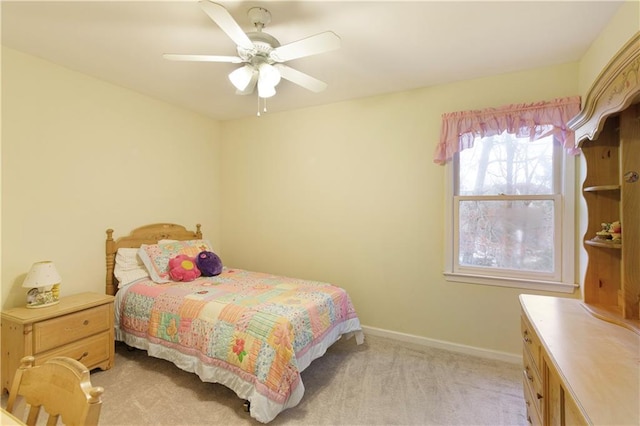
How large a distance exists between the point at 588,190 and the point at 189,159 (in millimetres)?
3796

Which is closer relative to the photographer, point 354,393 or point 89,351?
point 354,393

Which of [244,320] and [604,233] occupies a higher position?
[604,233]

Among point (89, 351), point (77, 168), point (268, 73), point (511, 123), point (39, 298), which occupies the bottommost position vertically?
point (89, 351)

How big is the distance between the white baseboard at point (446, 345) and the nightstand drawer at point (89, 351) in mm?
2353

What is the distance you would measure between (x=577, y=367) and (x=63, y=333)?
300cm

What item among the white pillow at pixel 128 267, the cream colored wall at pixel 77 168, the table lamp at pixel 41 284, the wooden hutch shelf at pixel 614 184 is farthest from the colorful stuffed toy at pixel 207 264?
the wooden hutch shelf at pixel 614 184

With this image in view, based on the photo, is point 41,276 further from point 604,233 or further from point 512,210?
point 512,210

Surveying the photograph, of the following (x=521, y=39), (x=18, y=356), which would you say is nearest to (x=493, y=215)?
A: (x=521, y=39)

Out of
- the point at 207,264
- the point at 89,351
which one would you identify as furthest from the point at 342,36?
the point at 89,351

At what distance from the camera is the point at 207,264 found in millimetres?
3047

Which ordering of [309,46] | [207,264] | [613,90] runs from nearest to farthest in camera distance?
[613,90], [309,46], [207,264]

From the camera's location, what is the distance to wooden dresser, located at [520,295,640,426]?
2.82 ft

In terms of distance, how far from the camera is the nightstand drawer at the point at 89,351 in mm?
2113

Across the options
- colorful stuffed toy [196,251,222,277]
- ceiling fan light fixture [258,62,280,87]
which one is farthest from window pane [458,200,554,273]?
colorful stuffed toy [196,251,222,277]
